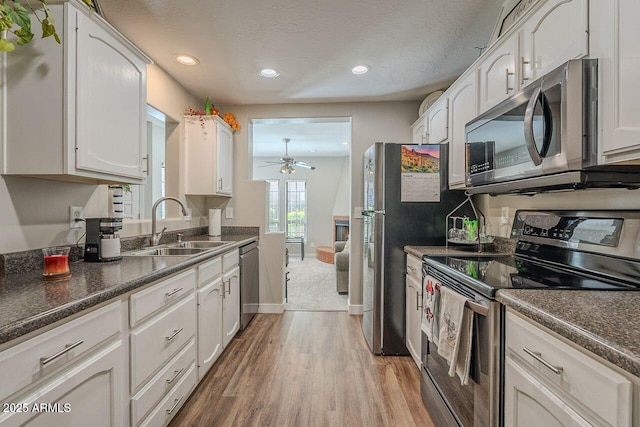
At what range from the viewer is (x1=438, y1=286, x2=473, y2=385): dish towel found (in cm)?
127

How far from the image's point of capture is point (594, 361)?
2.40 feet

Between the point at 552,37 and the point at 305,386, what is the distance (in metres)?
2.36

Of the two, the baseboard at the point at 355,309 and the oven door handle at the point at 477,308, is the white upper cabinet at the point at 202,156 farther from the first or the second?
the oven door handle at the point at 477,308

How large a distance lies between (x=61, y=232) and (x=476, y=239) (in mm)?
2596

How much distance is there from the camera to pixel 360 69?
2629 mm

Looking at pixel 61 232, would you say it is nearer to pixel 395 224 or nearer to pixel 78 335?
pixel 78 335

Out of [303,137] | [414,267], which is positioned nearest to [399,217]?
[414,267]

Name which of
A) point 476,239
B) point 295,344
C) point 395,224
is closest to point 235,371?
point 295,344

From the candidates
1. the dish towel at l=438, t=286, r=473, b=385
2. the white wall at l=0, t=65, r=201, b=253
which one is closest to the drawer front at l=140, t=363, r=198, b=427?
the white wall at l=0, t=65, r=201, b=253

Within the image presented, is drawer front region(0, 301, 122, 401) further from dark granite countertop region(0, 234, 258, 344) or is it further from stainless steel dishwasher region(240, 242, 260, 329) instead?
stainless steel dishwasher region(240, 242, 260, 329)

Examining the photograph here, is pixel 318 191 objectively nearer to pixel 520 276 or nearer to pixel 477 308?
pixel 520 276

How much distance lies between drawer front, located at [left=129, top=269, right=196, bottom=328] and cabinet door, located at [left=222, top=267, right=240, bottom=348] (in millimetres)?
613

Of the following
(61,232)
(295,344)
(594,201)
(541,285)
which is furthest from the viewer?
(295,344)

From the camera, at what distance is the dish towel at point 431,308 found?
A: 1.58 m
